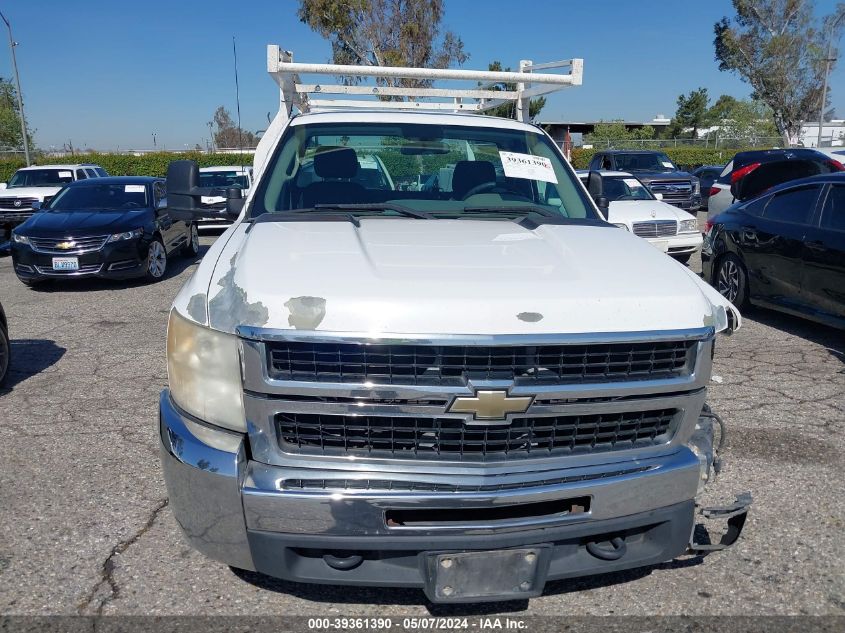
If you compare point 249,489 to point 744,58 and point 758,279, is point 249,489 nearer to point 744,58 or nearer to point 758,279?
point 758,279

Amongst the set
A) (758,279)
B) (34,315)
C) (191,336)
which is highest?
(191,336)

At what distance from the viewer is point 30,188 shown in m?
18.5

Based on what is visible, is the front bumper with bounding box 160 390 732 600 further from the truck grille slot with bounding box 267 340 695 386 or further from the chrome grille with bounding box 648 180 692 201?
the chrome grille with bounding box 648 180 692 201

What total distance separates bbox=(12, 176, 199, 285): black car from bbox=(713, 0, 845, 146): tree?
5003cm

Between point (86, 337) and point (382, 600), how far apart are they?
5.70 meters

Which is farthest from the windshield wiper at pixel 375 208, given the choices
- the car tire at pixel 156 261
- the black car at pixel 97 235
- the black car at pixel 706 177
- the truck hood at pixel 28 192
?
the black car at pixel 706 177

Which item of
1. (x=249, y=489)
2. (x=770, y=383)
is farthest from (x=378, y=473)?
(x=770, y=383)

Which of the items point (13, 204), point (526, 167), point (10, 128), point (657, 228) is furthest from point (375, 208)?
point (10, 128)

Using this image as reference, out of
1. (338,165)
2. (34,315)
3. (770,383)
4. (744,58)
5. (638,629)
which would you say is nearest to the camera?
(638,629)

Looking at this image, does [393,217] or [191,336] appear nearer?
[191,336]

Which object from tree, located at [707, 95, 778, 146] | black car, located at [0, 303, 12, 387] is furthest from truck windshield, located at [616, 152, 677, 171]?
tree, located at [707, 95, 778, 146]

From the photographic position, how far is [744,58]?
2100 inches

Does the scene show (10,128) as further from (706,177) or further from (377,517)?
(377,517)

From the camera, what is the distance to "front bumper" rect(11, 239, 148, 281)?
1012cm
